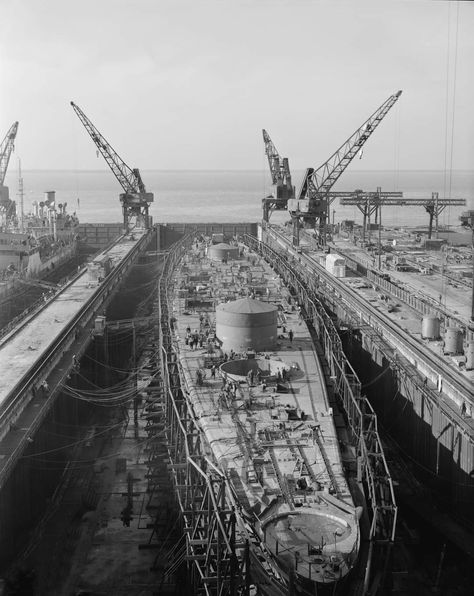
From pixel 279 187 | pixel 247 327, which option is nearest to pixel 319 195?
pixel 279 187

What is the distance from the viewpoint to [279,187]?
98125 mm

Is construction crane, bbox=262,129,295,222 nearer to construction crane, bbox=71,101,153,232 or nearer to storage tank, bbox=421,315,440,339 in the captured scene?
construction crane, bbox=71,101,153,232

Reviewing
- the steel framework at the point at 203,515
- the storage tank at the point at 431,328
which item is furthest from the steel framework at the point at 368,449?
the storage tank at the point at 431,328

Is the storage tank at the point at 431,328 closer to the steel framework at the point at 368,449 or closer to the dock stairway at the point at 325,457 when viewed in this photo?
the steel framework at the point at 368,449

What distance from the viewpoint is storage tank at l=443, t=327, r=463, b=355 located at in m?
36.2

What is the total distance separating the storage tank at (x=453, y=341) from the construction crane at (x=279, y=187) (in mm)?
62284

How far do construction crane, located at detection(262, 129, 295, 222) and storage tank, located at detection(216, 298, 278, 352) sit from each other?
2464 inches

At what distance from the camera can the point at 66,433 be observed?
35438 millimetres

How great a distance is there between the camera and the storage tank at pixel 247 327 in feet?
114

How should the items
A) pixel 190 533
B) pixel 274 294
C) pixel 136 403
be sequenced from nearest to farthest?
pixel 190 533 < pixel 136 403 < pixel 274 294

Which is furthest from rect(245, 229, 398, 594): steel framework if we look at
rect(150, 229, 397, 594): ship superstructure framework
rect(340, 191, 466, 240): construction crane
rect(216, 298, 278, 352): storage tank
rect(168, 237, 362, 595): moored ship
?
rect(340, 191, 466, 240): construction crane

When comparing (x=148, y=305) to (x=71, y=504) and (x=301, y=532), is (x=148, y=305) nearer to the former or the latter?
(x=71, y=504)

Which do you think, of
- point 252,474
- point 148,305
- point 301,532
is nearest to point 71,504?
point 252,474

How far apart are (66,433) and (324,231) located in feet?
167
